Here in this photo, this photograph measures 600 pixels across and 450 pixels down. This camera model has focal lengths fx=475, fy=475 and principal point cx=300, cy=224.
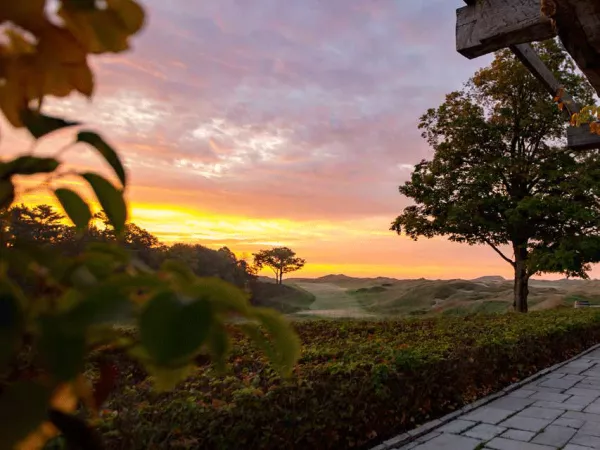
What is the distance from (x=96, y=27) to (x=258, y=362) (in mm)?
4388

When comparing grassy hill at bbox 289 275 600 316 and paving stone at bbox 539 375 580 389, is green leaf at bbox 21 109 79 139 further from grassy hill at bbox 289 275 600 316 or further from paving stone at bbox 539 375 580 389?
grassy hill at bbox 289 275 600 316

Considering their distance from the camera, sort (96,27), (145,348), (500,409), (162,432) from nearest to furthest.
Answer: (145,348), (96,27), (162,432), (500,409)

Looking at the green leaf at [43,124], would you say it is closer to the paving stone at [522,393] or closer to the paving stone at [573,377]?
the paving stone at [522,393]

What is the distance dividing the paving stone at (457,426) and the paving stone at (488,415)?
5.6 inches

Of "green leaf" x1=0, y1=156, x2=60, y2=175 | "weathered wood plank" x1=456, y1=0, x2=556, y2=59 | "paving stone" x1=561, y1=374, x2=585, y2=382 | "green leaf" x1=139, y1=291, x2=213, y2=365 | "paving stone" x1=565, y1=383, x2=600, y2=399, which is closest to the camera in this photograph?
"green leaf" x1=139, y1=291, x2=213, y2=365

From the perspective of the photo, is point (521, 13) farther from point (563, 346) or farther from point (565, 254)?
point (565, 254)

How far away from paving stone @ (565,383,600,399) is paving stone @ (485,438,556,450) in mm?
2453

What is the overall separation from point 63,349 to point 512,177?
1911cm

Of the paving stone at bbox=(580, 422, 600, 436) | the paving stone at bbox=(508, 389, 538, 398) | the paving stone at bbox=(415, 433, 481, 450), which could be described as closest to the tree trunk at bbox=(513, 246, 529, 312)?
the paving stone at bbox=(508, 389, 538, 398)

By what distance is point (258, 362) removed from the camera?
4609mm

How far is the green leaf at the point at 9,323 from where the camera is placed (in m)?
0.40

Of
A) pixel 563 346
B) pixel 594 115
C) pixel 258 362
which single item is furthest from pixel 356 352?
pixel 563 346

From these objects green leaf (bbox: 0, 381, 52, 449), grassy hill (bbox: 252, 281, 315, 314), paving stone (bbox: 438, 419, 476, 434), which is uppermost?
green leaf (bbox: 0, 381, 52, 449)

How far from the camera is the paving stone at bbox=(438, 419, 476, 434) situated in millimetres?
4734
